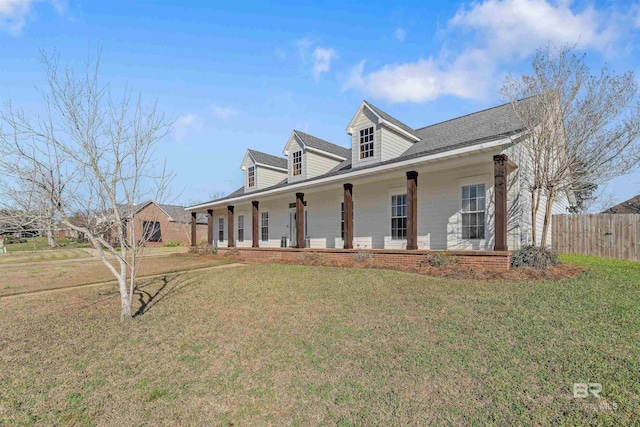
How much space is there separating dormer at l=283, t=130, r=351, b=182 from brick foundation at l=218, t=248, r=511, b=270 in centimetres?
447

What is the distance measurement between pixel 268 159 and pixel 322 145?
4.38m

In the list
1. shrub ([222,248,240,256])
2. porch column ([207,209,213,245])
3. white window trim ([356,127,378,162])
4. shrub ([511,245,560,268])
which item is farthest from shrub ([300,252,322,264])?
porch column ([207,209,213,245])

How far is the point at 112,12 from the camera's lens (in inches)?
340

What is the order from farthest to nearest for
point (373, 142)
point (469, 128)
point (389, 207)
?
point (373, 142) < point (389, 207) < point (469, 128)

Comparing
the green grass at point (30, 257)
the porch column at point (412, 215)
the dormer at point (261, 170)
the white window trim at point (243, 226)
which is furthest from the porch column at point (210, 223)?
the porch column at point (412, 215)

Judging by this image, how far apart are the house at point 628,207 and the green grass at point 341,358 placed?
2327cm

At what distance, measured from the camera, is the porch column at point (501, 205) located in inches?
334

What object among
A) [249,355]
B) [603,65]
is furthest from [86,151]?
[603,65]

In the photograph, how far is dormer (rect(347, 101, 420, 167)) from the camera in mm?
13305

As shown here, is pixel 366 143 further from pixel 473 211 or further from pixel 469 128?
pixel 473 211

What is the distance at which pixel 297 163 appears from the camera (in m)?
17.4

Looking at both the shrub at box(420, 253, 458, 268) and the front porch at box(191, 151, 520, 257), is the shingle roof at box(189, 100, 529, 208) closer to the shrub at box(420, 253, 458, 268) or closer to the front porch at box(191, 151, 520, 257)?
the front porch at box(191, 151, 520, 257)

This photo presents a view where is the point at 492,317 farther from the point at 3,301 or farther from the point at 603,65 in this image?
the point at 3,301

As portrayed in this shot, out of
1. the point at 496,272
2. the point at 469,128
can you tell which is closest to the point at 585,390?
the point at 496,272
